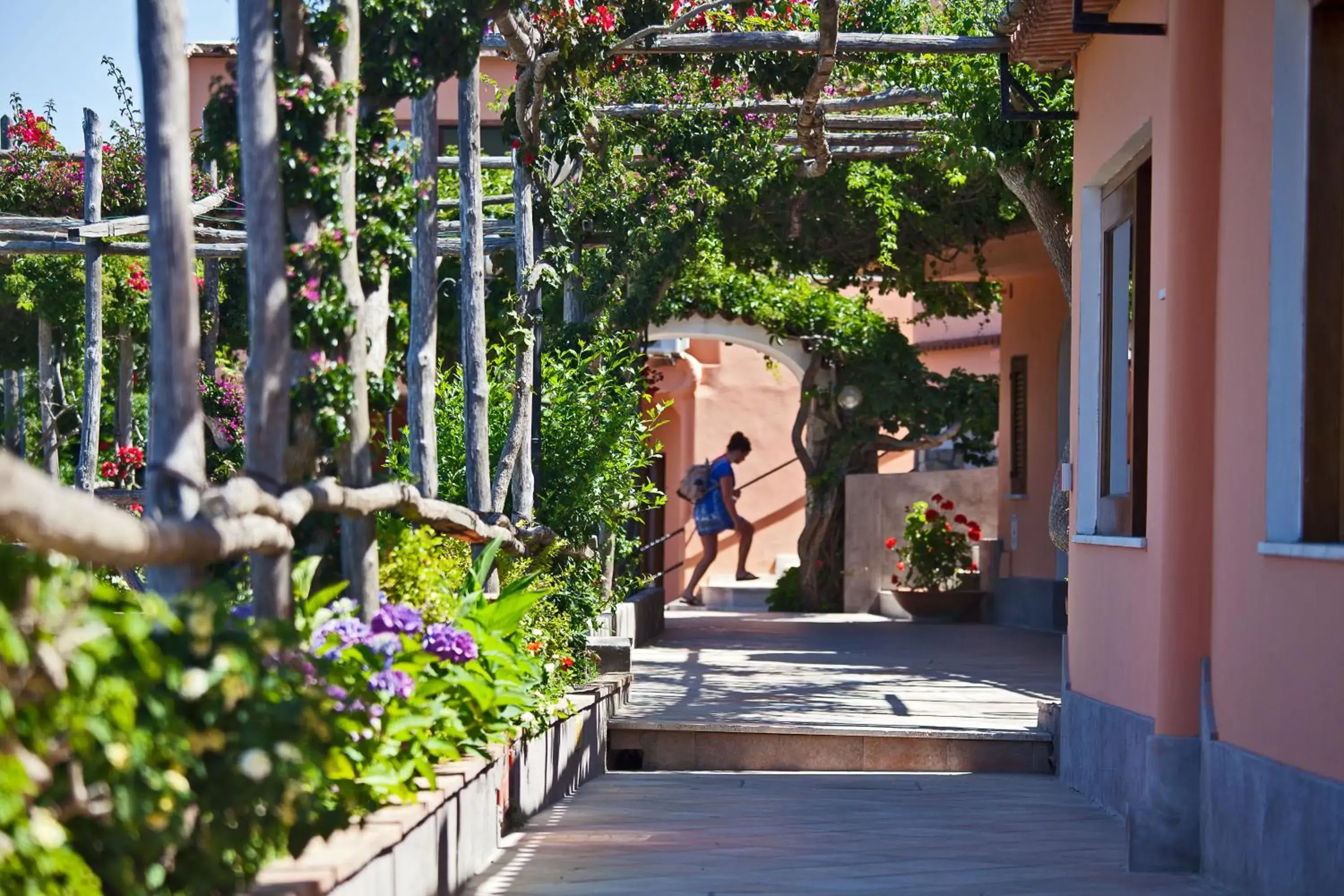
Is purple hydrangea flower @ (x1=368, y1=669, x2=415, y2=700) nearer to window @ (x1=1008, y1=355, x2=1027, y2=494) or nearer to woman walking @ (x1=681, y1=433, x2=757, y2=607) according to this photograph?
window @ (x1=1008, y1=355, x2=1027, y2=494)

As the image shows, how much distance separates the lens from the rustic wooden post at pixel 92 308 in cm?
1266

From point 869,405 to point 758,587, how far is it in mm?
4454

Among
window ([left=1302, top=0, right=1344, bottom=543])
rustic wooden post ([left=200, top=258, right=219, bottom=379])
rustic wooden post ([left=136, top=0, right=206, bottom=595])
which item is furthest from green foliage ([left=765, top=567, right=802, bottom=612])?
rustic wooden post ([left=136, top=0, right=206, bottom=595])

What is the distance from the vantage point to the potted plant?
17.3 metres

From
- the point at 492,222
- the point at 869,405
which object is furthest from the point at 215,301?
the point at 869,405

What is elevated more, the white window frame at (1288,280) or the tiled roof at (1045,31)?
the tiled roof at (1045,31)

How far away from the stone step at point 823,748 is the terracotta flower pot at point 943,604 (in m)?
8.74

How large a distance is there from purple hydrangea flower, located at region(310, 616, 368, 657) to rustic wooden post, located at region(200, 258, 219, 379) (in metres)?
10.2

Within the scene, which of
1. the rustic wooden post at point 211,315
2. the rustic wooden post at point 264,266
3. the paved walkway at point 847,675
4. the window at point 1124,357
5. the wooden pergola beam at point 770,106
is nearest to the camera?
the rustic wooden post at point 264,266

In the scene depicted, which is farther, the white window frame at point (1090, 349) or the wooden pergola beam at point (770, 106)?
the wooden pergola beam at point (770, 106)

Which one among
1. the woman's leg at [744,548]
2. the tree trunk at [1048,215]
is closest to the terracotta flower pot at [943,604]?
the woman's leg at [744,548]

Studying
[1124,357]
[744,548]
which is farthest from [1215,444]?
[744,548]

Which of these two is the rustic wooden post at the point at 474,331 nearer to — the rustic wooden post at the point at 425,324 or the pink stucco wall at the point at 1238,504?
the rustic wooden post at the point at 425,324

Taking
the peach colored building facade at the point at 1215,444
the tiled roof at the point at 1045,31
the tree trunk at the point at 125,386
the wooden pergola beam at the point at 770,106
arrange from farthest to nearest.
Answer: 1. the tree trunk at the point at 125,386
2. the wooden pergola beam at the point at 770,106
3. the tiled roof at the point at 1045,31
4. the peach colored building facade at the point at 1215,444
